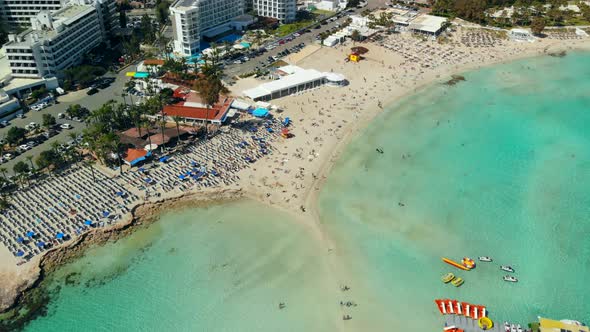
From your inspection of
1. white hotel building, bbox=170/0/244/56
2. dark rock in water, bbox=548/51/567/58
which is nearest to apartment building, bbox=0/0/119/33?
white hotel building, bbox=170/0/244/56

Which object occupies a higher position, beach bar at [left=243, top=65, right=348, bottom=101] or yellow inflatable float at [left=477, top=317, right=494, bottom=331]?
beach bar at [left=243, top=65, right=348, bottom=101]

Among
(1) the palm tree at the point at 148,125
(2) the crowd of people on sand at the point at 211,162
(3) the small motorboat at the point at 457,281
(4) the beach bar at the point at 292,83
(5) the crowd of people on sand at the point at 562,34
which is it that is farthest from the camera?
(5) the crowd of people on sand at the point at 562,34

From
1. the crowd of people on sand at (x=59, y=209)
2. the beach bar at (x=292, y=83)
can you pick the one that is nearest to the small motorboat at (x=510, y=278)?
the crowd of people on sand at (x=59, y=209)

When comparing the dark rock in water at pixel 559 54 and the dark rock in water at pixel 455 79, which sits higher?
the dark rock in water at pixel 559 54

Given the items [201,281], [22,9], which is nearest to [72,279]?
[201,281]

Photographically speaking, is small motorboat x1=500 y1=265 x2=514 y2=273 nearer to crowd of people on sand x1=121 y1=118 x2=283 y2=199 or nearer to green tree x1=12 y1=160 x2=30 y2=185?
crowd of people on sand x1=121 y1=118 x2=283 y2=199

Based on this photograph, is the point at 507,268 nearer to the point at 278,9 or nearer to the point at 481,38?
the point at 481,38

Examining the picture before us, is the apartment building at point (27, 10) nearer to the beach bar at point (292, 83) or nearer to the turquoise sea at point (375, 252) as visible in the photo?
the beach bar at point (292, 83)
